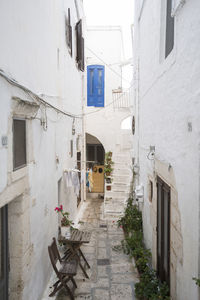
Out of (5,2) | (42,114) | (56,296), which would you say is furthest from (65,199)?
(5,2)

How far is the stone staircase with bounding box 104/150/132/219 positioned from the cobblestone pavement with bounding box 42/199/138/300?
39.1 inches

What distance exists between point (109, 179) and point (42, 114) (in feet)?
24.4

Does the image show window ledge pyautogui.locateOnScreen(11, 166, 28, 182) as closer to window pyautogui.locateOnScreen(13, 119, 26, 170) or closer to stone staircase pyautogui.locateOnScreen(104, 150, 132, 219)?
window pyautogui.locateOnScreen(13, 119, 26, 170)

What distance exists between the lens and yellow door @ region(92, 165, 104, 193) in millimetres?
15727

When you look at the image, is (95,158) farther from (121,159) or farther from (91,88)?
(91,88)

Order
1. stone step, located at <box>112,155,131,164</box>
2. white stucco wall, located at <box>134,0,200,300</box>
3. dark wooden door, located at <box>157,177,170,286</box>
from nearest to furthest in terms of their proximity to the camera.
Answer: white stucco wall, located at <box>134,0,200,300</box> → dark wooden door, located at <box>157,177,170,286</box> → stone step, located at <box>112,155,131,164</box>

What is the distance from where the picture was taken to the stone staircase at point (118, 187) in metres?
10.1

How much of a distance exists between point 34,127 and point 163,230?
9.43 ft

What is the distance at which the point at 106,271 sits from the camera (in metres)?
6.05

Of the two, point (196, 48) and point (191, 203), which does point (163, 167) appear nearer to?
point (191, 203)

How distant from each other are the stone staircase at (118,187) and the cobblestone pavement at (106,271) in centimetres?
99

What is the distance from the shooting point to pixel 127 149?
13820mm

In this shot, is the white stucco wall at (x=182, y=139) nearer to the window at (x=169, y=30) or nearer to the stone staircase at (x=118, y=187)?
the window at (x=169, y=30)

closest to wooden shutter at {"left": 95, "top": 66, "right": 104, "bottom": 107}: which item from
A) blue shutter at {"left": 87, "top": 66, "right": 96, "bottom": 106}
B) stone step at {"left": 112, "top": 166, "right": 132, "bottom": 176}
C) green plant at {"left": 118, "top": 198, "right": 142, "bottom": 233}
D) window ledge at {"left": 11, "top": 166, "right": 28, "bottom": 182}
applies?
blue shutter at {"left": 87, "top": 66, "right": 96, "bottom": 106}
